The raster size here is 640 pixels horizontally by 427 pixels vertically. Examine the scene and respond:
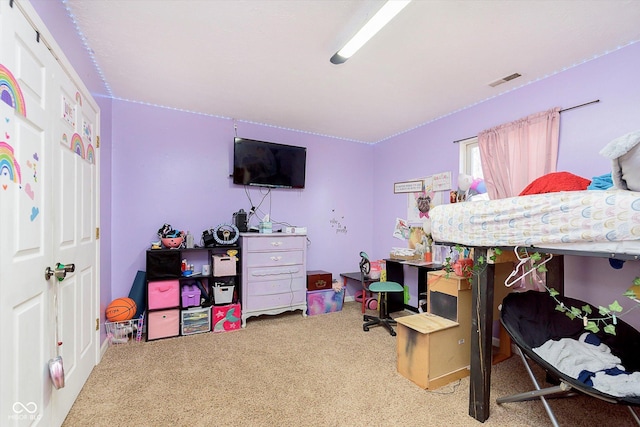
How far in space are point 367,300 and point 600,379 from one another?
2589mm

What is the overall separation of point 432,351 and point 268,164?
9.24 ft

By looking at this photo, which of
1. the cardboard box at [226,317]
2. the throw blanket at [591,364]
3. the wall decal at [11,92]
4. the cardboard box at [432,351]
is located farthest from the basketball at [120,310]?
the throw blanket at [591,364]

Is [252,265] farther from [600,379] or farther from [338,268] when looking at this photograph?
[600,379]

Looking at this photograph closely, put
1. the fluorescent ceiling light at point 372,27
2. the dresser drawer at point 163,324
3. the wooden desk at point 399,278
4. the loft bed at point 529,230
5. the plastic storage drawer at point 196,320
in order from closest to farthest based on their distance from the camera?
the loft bed at point 529,230 < the fluorescent ceiling light at point 372,27 < the dresser drawer at point 163,324 < the plastic storage drawer at point 196,320 < the wooden desk at point 399,278

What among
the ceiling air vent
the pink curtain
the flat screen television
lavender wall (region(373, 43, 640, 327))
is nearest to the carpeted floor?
lavender wall (region(373, 43, 640, 327))

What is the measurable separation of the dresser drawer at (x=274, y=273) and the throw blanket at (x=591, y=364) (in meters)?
2.48

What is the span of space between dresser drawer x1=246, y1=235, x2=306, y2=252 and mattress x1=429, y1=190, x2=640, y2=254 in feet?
6.73

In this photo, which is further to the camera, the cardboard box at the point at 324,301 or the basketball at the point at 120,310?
the cardboard box at the point at 324,301

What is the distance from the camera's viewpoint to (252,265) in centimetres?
332

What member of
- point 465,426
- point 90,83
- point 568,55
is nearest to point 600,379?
Answer: point 465,426

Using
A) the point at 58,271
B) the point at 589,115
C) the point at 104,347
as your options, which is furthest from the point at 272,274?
the point at 589,115

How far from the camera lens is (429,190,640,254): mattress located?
119 cm

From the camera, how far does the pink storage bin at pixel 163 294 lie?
115 inches

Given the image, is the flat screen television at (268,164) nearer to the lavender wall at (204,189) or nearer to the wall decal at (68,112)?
the lavender wall at (204,189)
